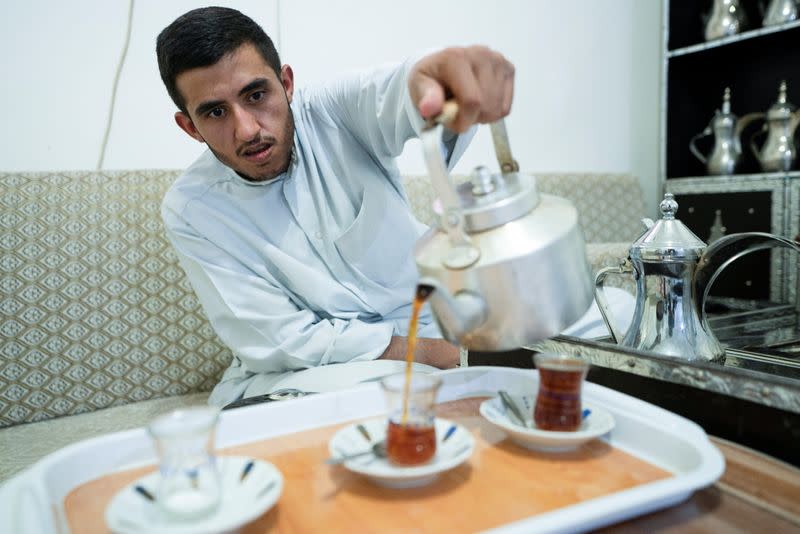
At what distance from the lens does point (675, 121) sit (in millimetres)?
3004

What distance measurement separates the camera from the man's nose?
1.31 metres

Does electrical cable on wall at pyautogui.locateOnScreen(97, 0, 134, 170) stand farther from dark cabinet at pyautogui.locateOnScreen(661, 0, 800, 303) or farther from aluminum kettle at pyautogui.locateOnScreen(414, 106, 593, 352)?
dark cabinet at pyautogui.locateOnScreen(661, 0, 800, 303)

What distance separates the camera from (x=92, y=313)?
5.30 feet

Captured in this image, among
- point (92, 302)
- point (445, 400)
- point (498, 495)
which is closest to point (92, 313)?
point (92, 302)

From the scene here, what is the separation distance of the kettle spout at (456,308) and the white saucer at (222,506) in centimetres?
24

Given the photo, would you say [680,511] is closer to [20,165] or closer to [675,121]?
[20,165]

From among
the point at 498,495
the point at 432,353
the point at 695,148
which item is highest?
the point at 695,148

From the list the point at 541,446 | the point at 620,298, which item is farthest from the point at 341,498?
the point at 620,298

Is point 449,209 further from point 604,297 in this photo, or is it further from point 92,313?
Answer: point 92,313

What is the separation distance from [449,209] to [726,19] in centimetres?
260

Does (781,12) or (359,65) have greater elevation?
(781,12)

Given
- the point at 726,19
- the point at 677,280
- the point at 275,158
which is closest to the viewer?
the point at 677,280

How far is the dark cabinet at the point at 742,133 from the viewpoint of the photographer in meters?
2.50

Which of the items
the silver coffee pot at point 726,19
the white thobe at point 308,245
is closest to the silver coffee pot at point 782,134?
the silver coffee pot at point 726,19
